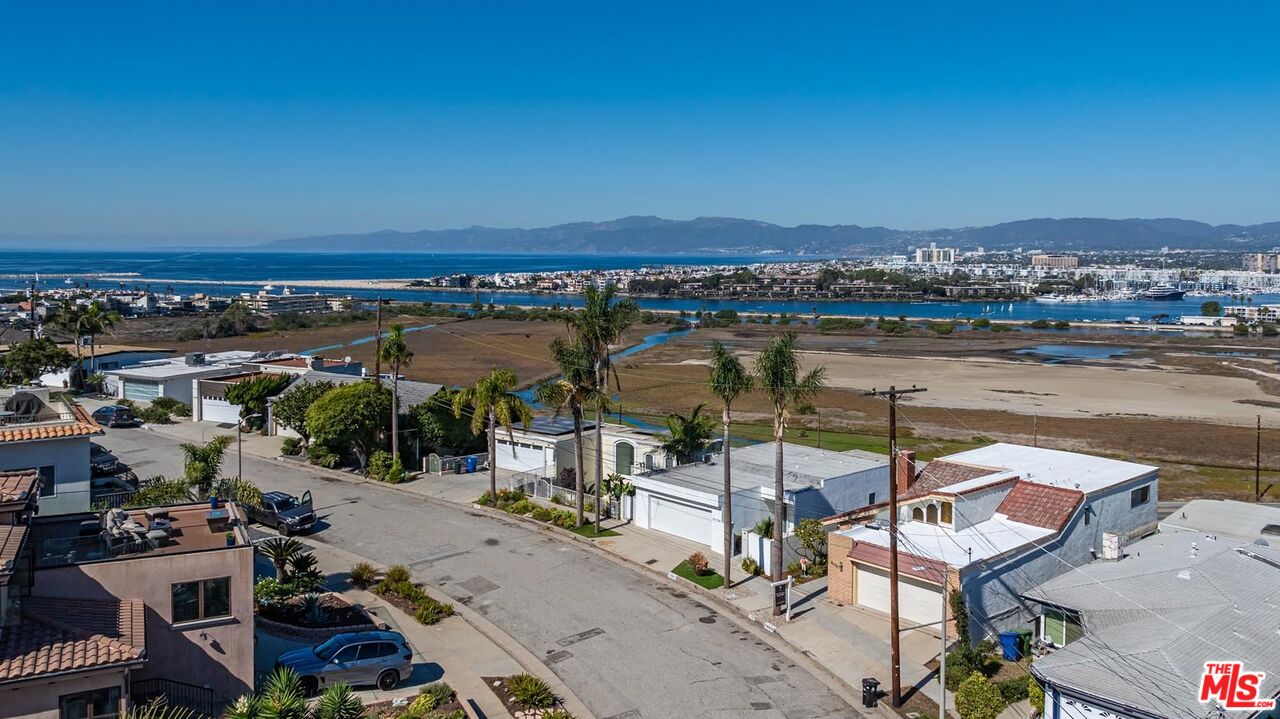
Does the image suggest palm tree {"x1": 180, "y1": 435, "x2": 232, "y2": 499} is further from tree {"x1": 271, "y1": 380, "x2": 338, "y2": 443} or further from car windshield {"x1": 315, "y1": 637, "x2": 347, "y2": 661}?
car windshield {"x1": 315, "y1": 637, "x2": 347, "y2": 661}

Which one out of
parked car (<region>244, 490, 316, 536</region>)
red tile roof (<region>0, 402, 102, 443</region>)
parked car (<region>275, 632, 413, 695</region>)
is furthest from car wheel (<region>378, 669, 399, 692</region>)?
parked car (<region>244, 490, 316, 536</region>)

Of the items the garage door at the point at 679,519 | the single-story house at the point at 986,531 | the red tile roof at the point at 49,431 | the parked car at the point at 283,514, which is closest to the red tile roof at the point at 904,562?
the single-story house at the point at 986,531

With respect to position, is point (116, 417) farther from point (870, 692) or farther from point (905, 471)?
point (870, 692)

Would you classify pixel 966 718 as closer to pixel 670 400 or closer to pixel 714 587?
pixel 714 587

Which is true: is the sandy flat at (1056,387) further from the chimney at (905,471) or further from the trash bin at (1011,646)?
the trash bin at (1011,646)

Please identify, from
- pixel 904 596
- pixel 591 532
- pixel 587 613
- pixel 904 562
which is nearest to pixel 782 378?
pixel 904 562

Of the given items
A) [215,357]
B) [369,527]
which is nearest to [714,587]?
[369,527]
